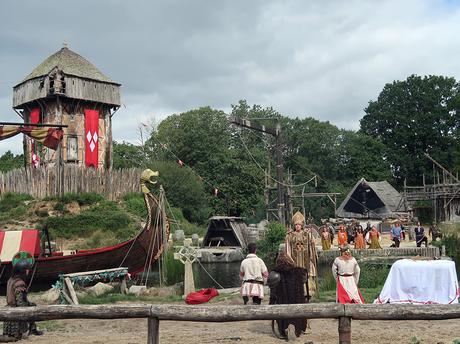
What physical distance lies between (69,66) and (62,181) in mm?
8223

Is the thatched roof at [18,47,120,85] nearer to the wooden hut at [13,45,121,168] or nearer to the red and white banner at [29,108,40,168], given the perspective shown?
the wooden hut at [13,45,121,168]

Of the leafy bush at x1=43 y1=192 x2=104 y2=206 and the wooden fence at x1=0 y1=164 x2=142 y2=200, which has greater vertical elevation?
the wooden fence at x1=0 y1=164 x2=142 y2=200

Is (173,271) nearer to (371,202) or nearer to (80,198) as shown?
(80,198)

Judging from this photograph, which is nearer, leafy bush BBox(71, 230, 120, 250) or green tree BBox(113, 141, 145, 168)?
leafy bush BBox(71, 230, 120, 250)

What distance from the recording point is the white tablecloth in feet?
32.8

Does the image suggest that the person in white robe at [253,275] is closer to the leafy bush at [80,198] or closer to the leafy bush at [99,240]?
the leafy bush at [99,240]

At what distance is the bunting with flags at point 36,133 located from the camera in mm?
20266

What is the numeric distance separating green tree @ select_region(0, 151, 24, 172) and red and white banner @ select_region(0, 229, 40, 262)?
4251 centimetres

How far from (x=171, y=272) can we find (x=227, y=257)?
12930mm

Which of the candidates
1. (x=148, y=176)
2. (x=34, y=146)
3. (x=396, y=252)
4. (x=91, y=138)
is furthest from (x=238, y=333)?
(x=34, y=146)

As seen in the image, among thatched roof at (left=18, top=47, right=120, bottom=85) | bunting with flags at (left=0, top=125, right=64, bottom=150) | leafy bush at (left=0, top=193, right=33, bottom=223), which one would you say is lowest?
leafy bush at (left=0, top=193, right=33, bottom=223)

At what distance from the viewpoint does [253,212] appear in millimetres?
47062

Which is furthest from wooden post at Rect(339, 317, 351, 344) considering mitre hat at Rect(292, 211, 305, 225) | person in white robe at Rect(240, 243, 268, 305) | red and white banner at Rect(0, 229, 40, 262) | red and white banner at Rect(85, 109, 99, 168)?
red and white banner at Rect(85, 109, 99, 168)

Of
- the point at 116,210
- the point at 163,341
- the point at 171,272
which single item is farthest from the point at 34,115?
the point at 163,341
